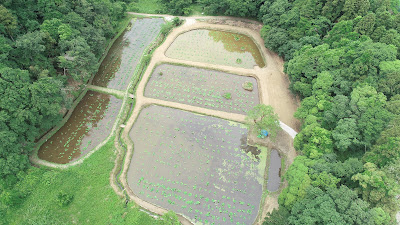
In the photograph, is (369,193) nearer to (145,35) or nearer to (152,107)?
(152,107)

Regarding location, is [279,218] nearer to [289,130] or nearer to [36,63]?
[289,130]

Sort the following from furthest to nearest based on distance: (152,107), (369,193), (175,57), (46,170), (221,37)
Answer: (221,37), (175,57), (152,107), (46,170), (369,193)

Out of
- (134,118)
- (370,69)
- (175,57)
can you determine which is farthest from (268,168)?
(175,57)

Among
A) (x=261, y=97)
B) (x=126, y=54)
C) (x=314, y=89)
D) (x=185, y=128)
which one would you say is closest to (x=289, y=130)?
(x=314, y=89)

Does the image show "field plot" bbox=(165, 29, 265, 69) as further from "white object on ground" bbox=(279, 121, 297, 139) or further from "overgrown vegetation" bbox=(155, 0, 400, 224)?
"white object on ground" bbox=(279, 121, 297, 139)

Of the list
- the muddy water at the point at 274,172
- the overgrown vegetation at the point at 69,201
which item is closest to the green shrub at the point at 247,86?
the muddy water at the point at 274,172
